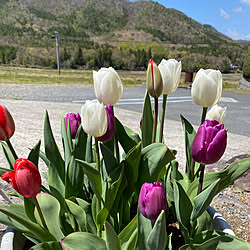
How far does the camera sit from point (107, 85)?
984mm

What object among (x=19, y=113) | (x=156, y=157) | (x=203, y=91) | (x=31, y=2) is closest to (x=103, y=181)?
(x=156, y=157)

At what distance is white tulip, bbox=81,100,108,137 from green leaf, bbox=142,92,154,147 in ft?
0.87

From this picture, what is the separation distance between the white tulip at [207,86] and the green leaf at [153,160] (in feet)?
0.76

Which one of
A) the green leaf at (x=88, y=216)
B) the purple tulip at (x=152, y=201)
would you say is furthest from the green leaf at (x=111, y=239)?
the green leaf at (x=88, y=216)

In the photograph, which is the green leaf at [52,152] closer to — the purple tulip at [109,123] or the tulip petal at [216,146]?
the purple tulip at [109,123]

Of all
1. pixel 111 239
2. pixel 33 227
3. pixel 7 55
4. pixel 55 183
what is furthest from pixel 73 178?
pixel 7 55

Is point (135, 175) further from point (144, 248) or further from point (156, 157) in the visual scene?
point (144, 248)

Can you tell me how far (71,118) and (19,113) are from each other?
489 cm

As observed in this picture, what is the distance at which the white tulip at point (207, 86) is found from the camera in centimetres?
100

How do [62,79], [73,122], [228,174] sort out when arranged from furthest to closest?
1. [62,79]
2. [73,122]
3. [228,174]

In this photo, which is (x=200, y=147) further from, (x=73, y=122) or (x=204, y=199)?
(x=73, y=122)

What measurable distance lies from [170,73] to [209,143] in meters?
0.32

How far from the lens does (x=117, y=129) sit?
1210mm

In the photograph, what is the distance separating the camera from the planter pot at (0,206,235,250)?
40.8 inches
